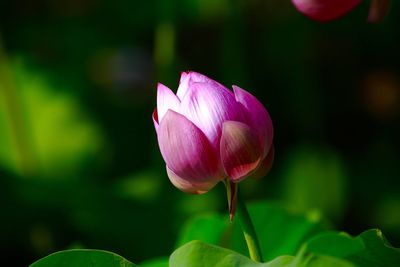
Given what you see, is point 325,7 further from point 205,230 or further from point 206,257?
point 205,230

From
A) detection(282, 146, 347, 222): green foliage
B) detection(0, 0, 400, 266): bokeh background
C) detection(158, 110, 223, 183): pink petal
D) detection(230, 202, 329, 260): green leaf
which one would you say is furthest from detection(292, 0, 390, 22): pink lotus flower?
detection(282, 146, 347, 222): green foliage

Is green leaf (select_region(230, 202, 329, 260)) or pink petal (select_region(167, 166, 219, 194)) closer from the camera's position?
pink petal (select_region(167, 166, 219, 194))

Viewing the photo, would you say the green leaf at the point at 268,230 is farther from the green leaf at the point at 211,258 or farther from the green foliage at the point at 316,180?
the green foliage at the point at 316,180

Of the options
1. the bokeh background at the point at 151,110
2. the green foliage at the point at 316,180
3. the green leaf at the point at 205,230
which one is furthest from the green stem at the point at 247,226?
the green foliage at the point at 316,180

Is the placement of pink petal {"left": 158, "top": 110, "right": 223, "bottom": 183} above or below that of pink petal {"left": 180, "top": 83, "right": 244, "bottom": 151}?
below

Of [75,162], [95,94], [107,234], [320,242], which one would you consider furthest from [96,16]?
[320,242]

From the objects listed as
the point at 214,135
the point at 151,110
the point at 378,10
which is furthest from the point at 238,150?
the point at 151,110

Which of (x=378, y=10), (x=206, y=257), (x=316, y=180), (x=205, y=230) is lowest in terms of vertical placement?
(x=316, y=180)

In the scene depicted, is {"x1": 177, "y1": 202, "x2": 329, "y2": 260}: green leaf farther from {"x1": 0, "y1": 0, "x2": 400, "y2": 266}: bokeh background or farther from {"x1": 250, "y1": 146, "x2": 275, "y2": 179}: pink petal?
{"x1": 0, "y1": 0, "x2": 400, "y2": 266}: bokeh background
